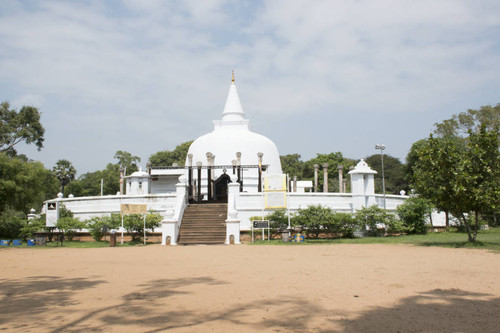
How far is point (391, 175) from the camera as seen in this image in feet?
203

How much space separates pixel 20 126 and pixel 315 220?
2541cm

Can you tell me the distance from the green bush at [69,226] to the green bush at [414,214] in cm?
1752

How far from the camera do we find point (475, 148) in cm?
1647

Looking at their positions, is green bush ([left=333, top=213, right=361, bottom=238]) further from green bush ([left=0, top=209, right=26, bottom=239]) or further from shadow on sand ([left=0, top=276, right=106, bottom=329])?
green bush ([left=0, top=209, right=26, bottom=239])

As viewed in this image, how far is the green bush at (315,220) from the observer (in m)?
21.9

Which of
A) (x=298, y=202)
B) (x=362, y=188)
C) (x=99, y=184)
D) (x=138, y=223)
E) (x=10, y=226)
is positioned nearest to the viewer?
(x=138, y=223)

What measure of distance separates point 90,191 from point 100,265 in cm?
4842

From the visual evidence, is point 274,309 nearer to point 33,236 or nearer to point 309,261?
point 309,261

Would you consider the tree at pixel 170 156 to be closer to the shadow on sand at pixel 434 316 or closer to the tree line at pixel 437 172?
the tree line at pixel 437 172

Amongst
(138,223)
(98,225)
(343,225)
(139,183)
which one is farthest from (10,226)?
(343,225)

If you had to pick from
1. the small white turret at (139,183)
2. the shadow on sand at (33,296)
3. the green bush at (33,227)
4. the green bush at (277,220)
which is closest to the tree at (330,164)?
the small white turret at (139,183)

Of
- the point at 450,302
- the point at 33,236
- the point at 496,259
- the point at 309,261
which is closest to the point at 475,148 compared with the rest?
the point at 496,259

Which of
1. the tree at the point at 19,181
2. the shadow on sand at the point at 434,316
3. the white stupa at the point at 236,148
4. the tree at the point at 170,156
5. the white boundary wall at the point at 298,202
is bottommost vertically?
the shadow on sand at the point at 434,316

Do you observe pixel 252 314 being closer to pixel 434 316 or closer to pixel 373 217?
pixel 434 316
